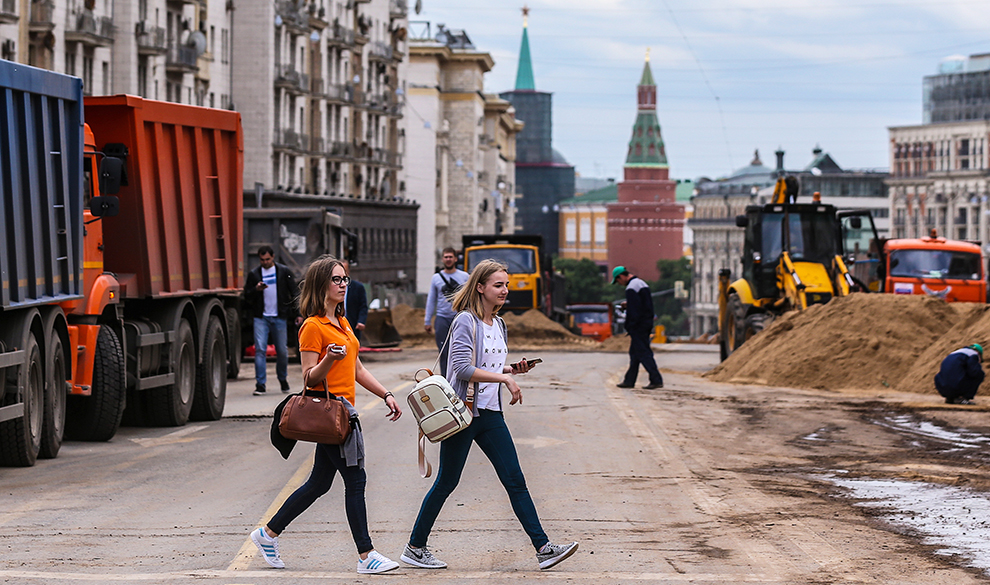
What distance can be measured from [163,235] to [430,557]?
869 cm

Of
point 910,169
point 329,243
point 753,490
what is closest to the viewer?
point 753,490

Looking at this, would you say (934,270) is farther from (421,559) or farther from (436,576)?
(436,576)

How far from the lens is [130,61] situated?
160 ft

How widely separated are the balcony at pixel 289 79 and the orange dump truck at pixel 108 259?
155 feet

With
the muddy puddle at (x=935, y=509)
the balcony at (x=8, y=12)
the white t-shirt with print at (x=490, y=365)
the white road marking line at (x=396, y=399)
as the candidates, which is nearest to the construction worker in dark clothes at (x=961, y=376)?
the muddy puddle at (x=935, y=509)

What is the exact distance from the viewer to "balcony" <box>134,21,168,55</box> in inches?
1938

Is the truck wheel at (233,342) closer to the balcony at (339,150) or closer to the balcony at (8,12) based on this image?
the balcony at (8,12)

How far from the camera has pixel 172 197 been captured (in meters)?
16.0

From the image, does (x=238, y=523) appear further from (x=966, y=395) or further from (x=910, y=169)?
(x=910, y=169)

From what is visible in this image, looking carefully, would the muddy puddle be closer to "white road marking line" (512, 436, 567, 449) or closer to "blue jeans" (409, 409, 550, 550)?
"blue jeans" (409, 409, 550, 550)

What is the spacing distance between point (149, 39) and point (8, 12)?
1046 centimetres

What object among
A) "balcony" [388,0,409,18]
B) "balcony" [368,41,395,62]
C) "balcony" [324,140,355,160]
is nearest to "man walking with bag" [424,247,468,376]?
"balcony" [324,140,355,160]

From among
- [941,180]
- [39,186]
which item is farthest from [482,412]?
[941,180]

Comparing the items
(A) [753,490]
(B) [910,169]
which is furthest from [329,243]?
(B) [910,169]
